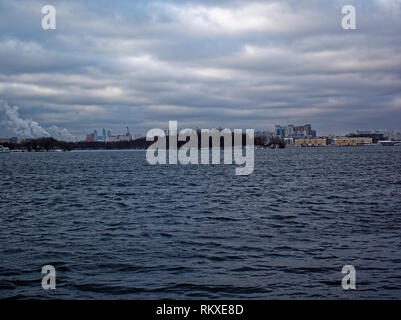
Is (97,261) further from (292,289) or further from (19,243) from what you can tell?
(292,289)

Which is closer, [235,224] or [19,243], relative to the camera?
[19,243]

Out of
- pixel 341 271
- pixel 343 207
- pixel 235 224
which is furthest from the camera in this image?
pixel 343 207

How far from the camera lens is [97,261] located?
15969 mm

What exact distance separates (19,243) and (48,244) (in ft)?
4.20

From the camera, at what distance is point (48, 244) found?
1886 cm

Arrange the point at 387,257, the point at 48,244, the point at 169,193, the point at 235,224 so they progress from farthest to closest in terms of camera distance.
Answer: the point at 169,193, the point at 235,224, the point at 48,244, the point at 387,257

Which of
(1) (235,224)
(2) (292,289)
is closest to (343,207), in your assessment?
(1) (235,224)

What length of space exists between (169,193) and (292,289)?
2814 cm

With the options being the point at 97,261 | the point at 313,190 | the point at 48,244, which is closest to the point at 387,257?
the point at 97,261

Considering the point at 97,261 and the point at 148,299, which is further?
the point at 97,261

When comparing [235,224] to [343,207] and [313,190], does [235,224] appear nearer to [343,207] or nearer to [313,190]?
[343,207]

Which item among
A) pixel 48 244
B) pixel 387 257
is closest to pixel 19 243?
pixel 48 244
